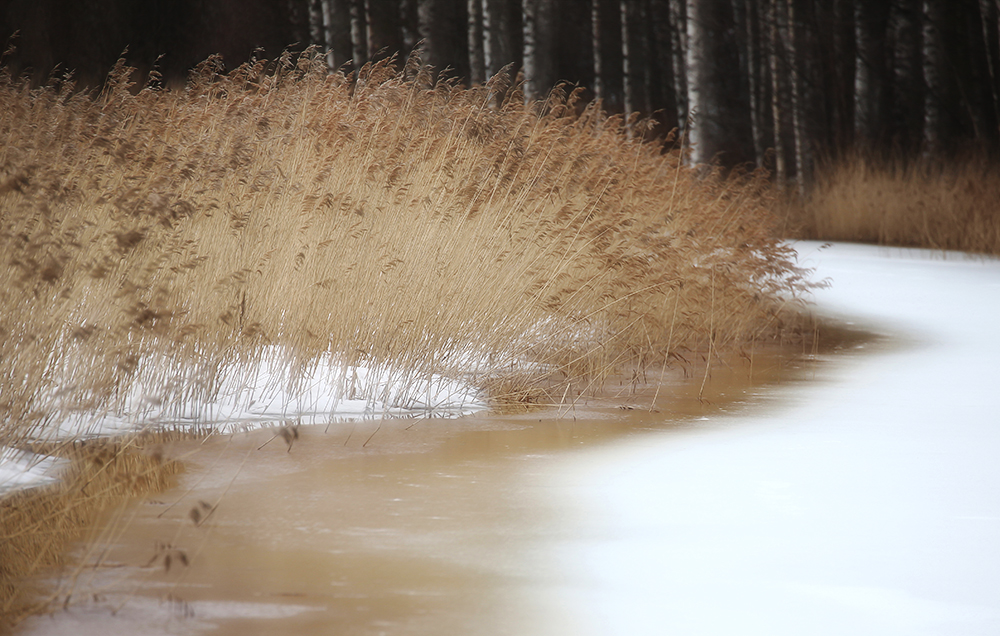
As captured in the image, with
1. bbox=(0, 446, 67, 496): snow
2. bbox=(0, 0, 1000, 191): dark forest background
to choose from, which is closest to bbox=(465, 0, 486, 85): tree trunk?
bbox=(0, 0, 1000, 191): dark forest background

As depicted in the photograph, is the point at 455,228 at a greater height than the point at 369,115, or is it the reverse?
the point at 369,115

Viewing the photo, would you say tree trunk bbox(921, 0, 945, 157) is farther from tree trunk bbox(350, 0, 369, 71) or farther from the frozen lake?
the frozen lake

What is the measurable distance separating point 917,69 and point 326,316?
18.0 m

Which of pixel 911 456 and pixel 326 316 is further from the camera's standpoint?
pixel 326 316

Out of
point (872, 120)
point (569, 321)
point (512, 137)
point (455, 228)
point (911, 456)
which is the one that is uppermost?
point (872, 120)

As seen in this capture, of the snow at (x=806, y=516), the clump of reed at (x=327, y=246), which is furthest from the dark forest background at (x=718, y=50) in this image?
the snow at (x=806, y=516)

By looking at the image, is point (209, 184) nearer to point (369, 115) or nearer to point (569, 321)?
point (369, 115)

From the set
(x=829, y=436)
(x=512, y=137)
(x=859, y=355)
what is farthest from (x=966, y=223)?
(x=829, y=436)

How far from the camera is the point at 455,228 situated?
18.2 ft

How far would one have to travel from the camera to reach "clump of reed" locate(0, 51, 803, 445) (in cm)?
424

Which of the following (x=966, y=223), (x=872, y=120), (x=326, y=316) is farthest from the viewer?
(x=872, y=120)

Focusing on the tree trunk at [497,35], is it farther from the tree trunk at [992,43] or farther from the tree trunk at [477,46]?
the tree trunk at [992,43]

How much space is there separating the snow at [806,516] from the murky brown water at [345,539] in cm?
15

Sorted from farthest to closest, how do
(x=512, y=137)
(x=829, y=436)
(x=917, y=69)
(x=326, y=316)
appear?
(x=917, y=69), (x=512, y=137), (x=326, y=316), (x=829, y=436)
